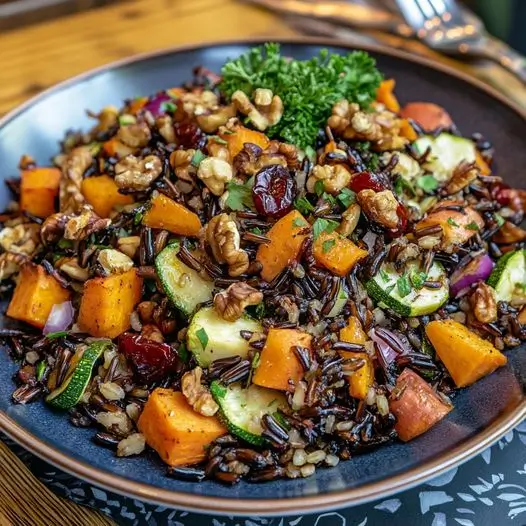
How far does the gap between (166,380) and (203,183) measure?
88cm

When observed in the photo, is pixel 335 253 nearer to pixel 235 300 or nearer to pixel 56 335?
pixel 235 300

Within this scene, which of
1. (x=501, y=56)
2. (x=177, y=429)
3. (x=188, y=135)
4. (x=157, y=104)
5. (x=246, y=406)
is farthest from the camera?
(x=501, y=56)

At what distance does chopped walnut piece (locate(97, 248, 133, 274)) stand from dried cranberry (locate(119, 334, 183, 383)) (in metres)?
0.31

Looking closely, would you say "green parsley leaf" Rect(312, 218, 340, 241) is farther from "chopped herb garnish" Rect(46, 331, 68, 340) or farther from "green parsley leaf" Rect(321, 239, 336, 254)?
"chopped herb garnish" Rect(46, 331, 68, 340)

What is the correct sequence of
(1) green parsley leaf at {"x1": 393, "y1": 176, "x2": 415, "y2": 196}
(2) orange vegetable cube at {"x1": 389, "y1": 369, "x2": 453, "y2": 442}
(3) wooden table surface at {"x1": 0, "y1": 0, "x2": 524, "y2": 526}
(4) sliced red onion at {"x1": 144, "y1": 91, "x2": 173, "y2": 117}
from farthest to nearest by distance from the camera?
(3) wooden table surface at {"x1": 0, "y1": 0, "x2": 524, "y2": 526}, (4) sliced red onion at {"x1": 144, "y1": 91, "x2": 173, "y2": 117}, (1) green parsley leaf at {"x1": 393, "y1": 176, "x2": 415, "y2": 196}, (2) orange vegetable cube at {"x1": 389, "y1": 369, "x2": 453, "y2": 442}

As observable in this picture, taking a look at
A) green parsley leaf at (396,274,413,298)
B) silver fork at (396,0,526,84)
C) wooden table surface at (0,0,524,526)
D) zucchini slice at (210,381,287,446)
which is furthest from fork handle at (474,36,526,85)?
A: zucchini slice at (210,381,287,446)

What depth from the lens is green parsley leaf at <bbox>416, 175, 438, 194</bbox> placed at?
3.45 meters

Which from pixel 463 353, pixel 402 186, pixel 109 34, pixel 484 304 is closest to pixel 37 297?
pixel 402 186

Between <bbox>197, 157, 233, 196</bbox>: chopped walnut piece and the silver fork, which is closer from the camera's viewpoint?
<bbox>197, 157, 233, 196</bbox>: chopped walnut piece

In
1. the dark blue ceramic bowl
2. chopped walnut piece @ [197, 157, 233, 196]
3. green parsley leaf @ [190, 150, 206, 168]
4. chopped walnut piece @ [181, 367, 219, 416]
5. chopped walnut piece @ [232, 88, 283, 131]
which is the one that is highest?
chopped walnut piece @ [232, 88, 283, 131]

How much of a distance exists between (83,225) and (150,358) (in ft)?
2.40

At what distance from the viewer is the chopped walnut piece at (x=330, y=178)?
122 inches

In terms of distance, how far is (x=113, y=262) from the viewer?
119 inches

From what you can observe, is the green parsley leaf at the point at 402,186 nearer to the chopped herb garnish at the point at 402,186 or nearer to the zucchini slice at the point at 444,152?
the chopped herb garnish at the point at 402,186
